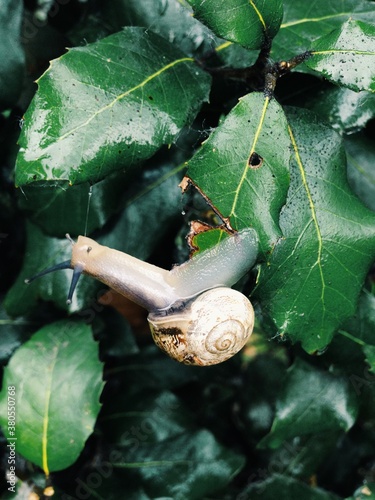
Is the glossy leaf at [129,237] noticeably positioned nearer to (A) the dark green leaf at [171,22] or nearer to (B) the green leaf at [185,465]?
(A) the dark green leaf at [171,22]

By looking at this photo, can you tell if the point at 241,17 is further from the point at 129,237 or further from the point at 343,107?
the point at 129,237

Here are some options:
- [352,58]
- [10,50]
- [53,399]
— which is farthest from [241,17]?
[53,399]

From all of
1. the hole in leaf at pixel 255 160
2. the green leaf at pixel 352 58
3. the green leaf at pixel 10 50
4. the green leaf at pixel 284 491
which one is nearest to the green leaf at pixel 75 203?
the green leaf at pixel 10 50

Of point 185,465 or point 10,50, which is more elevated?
point 10,50

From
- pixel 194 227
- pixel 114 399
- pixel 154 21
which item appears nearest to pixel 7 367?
pixel 114 399

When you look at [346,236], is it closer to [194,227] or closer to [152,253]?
[194,227]

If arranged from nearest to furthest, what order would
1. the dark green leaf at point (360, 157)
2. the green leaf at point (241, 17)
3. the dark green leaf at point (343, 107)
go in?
1. the green leaf at point (241, 17)
2. the dark green leaf at point (343, 107)
3. the dark green leaf at point (360, 157)

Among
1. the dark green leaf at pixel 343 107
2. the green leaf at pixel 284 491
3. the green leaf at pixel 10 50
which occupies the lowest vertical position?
the green leaf at pixel 284 491
